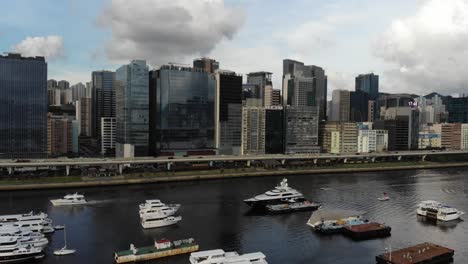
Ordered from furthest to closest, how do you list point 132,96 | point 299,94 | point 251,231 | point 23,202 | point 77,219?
point 299,94 < point 132,96 < point 23,202 < point 77,219 < point 251,231

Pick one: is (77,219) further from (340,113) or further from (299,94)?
(340,113)

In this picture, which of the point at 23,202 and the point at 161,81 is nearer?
the point at 23,202

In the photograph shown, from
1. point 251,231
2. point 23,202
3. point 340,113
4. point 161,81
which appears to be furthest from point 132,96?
→ point 340,113

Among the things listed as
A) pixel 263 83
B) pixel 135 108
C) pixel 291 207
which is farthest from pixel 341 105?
pixel 291 207

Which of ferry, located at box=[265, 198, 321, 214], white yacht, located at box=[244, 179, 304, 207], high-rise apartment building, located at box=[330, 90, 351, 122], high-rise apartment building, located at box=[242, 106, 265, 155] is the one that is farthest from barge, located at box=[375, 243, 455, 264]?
high-rise apartment building, located at box=[330, 90, 351, 122]

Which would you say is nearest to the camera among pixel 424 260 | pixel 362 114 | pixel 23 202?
pixel 424 260

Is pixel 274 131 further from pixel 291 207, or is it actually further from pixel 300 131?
pixel 291 207
